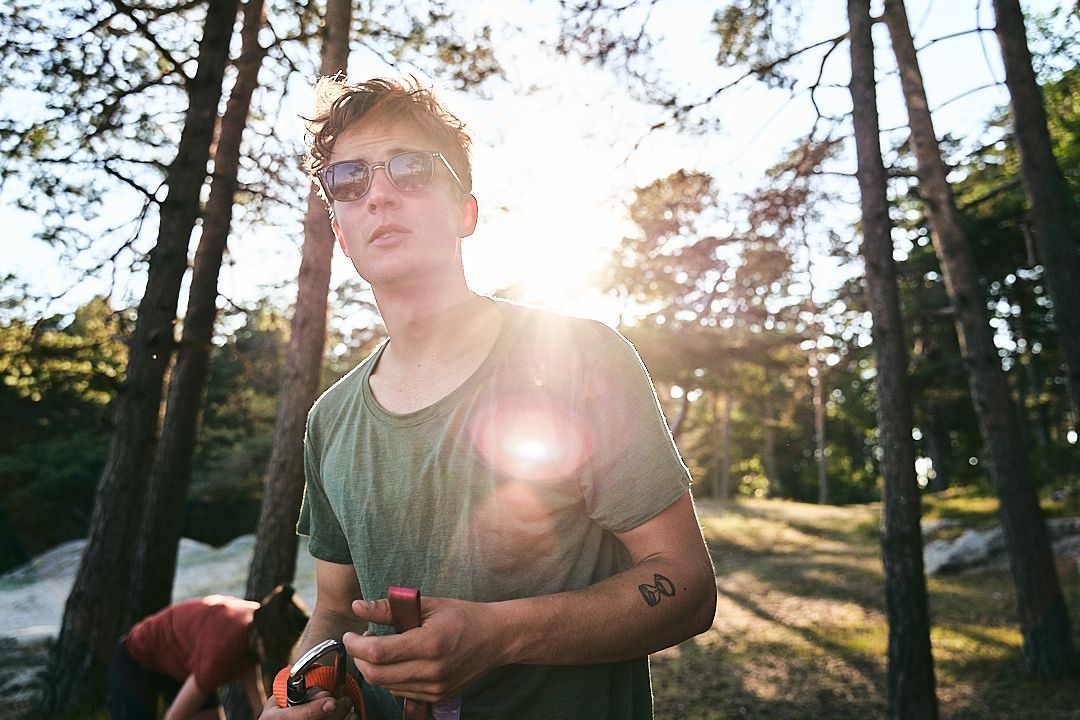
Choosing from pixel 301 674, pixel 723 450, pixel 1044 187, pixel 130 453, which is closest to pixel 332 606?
pixel 301 674

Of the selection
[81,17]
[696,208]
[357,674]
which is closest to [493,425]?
[357,674]

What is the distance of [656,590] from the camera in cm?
128

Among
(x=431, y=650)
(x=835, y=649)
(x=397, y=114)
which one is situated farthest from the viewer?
(x=835, y=649)

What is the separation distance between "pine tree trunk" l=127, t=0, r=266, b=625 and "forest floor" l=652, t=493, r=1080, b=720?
5.37 metres

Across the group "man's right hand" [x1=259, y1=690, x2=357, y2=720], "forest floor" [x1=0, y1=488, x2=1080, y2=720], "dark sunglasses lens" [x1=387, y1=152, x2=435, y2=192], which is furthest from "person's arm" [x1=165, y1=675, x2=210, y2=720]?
"dark sunglasses lens" [x1=387, y1=152, x2=435, y2=192]

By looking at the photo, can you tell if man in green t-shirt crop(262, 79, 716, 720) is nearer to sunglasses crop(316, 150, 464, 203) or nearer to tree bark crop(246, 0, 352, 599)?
sunglasses crop(316, 150, 464, 203)

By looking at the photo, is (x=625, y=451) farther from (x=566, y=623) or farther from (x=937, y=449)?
(x=937, y=449)

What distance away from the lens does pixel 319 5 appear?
8.43m

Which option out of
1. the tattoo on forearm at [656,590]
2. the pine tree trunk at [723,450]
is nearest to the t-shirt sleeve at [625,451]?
the tattoo on forearm at [656,590]

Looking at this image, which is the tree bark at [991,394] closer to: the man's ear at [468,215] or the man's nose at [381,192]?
the man's ear at [468,215]

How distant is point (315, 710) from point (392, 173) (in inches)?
46.3

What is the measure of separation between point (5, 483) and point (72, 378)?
19.5 meters

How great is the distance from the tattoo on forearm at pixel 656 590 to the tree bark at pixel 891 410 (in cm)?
578

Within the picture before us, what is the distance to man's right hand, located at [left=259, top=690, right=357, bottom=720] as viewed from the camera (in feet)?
4.41
